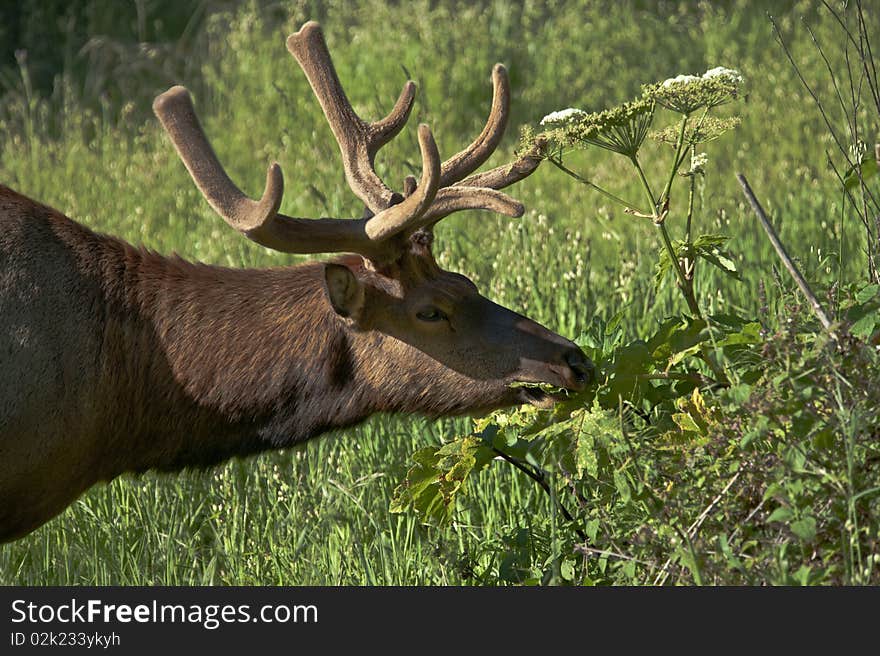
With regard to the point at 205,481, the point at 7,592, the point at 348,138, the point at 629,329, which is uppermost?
the point at 348,138

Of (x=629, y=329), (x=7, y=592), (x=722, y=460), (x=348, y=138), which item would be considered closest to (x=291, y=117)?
(x=629, y=329)

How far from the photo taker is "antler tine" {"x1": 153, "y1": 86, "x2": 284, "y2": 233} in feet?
13.7

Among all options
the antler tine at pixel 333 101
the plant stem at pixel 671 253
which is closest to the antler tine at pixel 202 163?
the antler tine at pixel 333 101

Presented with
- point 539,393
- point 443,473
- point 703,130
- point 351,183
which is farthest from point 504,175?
point 443,473

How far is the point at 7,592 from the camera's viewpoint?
4.11m

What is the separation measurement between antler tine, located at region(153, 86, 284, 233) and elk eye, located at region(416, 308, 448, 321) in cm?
57

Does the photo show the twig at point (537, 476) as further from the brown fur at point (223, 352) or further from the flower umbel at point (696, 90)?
the flower umbel at point (696, 90)

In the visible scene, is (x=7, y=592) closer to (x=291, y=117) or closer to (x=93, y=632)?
(x=93, y=632)

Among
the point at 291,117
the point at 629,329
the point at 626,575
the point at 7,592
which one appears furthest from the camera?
the point at 291,117

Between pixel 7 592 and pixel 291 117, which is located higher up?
pixel 291 117

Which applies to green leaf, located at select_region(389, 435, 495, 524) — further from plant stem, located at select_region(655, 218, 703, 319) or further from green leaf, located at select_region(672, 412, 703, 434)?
plant stem, located at select_region(655, 218, 703, 319)

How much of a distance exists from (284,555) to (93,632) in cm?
96

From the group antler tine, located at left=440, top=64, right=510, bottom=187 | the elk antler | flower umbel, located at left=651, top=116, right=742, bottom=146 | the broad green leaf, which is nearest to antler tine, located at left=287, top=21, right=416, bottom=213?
the elk antler

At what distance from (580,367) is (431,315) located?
521 millimetres
